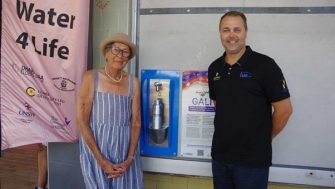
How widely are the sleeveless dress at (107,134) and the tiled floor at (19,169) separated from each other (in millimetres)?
2459

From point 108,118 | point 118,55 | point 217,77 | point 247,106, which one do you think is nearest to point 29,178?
point 108,118

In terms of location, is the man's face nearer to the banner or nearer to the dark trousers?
the dark trousers

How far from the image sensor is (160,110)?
2984mm

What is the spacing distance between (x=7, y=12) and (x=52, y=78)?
1.97ft

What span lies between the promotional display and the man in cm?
74

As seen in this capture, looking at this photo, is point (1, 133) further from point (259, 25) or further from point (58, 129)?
point (259, 25)

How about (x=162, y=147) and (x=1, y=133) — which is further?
(x=162, y=147)

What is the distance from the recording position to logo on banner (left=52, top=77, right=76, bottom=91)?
2826 mm

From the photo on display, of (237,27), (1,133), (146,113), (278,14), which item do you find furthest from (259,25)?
(1,133)

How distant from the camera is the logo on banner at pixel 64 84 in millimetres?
2826

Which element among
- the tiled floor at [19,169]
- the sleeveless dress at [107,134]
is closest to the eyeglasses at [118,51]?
the sleeveless dress at [107,134]

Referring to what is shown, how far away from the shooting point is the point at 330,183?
9.09ft

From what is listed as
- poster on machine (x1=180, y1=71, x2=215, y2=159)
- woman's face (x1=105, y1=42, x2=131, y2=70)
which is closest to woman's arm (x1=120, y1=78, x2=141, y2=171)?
woman's face (x1=105, y1=42, x2=131, y2=70)

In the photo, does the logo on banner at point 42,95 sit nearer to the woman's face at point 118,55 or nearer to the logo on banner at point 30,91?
the logo on banner at point 30,91
